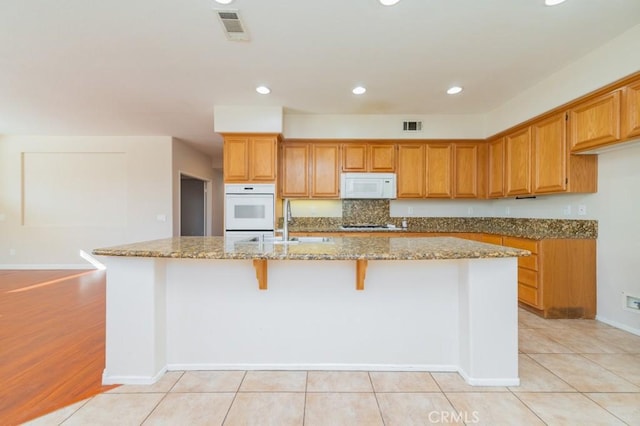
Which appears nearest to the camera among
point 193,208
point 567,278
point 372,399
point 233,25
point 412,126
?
point 372,399

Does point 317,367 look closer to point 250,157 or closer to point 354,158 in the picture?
point 250,157

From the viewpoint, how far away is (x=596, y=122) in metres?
2.56

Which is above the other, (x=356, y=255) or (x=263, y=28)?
(x=263, y=28)

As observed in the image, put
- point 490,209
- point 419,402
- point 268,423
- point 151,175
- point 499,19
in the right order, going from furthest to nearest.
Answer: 1. point 151,175
2. point 490,209
3. point 499,19
4. point 419,402
5. point 268,423

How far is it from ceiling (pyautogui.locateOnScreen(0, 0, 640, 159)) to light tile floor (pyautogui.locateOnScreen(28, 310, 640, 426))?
99.8 inches

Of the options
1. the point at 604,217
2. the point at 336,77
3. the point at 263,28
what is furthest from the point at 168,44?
the point at 604,217

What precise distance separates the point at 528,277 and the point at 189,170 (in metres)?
6.05

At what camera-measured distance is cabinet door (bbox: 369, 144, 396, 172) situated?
424cm

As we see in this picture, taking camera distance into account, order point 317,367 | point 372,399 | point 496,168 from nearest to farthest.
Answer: point 372,399
point 317,367
point 496,168

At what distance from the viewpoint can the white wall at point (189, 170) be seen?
5285 mm

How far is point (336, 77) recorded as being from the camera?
297cm

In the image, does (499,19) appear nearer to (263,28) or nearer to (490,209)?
(263,28)

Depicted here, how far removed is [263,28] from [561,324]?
3.83 m
